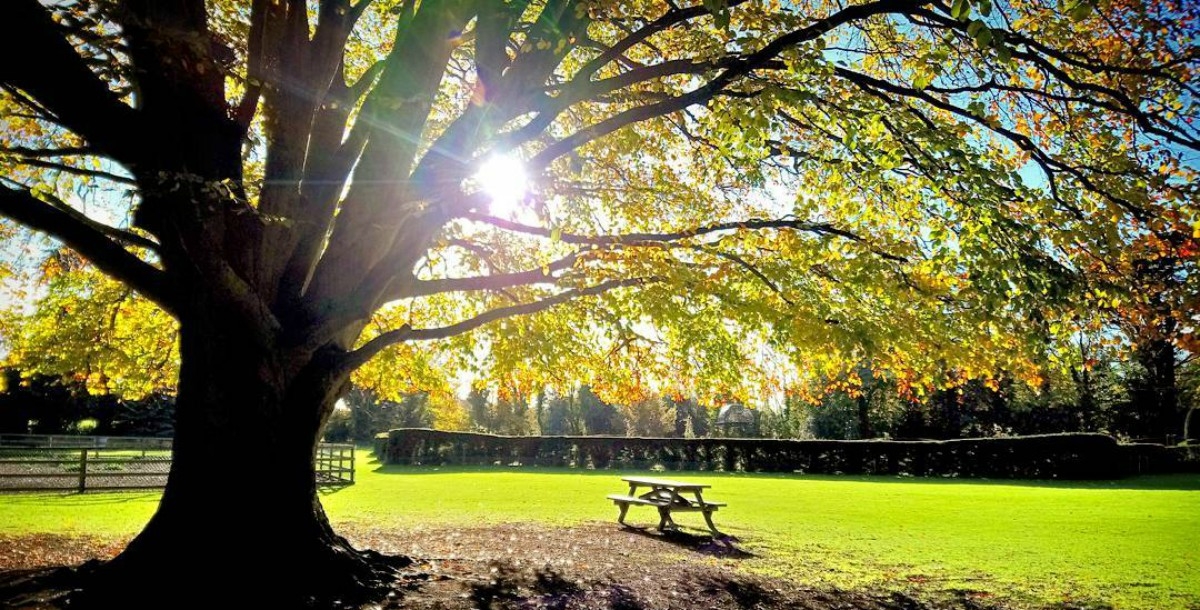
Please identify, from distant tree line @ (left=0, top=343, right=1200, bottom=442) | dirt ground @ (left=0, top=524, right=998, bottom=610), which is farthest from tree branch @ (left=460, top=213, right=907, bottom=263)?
distant tree line @ (left=0, top=343, right=1200, bottom=442)

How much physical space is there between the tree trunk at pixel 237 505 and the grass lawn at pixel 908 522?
5.29m

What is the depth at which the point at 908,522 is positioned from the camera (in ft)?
42.8

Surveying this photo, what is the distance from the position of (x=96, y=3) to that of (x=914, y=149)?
297 inches

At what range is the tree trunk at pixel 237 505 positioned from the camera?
561cm

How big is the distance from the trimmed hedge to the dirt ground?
21.7m

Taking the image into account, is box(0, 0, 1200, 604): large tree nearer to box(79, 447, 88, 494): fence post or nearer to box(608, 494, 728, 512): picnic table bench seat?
box(608, 494, 728, 512): picnic table bench seat

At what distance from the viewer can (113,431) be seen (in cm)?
5312

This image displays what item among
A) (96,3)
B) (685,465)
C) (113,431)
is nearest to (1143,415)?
(685,465)

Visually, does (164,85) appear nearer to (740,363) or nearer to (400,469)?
(740,363)

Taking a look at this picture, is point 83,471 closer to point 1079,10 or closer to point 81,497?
point 81,497

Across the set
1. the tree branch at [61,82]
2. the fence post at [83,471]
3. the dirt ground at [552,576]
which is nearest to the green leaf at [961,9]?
the dirt ground at [552,576]

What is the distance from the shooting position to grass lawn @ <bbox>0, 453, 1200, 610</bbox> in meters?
7.55

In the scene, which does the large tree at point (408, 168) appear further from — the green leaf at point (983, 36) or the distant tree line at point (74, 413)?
the distant tree line at point (74, 413)

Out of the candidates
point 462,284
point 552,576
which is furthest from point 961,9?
point 552,576
